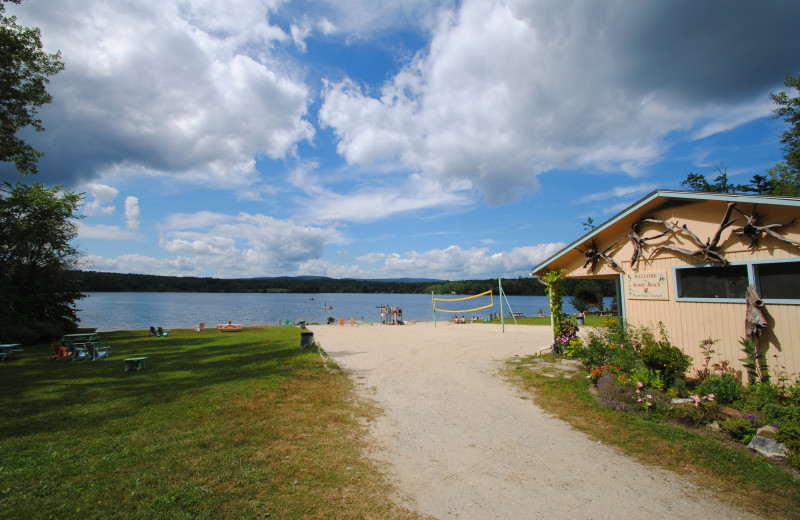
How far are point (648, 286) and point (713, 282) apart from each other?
1239 mm

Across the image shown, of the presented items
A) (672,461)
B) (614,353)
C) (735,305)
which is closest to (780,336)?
(735,305)

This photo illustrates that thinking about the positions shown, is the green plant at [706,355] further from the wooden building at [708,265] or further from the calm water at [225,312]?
the calm water at [225,312]

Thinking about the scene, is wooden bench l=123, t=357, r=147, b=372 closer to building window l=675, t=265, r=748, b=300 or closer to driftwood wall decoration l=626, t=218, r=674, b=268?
driftwood wall decoration l=626, t=218, r=674, b=268

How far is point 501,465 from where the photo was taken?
4.18m

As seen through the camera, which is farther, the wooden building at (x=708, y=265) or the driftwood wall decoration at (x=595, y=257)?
the driftwood wall decoration at (x=595, y=257)

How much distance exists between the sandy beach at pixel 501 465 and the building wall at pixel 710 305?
3227mm

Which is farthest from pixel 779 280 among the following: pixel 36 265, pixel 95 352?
pixel 36 265

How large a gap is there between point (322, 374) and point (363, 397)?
7.54 feet

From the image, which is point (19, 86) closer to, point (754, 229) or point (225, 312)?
point (754, 229)

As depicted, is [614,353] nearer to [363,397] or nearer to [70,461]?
[363,397]

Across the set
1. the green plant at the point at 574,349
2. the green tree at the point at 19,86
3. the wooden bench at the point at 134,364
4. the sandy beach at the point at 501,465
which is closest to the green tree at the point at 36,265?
the green tree at the point at 19,86

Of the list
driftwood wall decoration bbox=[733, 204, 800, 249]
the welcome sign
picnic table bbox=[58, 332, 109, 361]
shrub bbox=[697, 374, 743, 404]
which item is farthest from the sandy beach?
picnic table bbox=[58, 332, 109, 361]

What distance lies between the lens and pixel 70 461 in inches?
161

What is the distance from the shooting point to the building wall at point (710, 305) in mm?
5387
